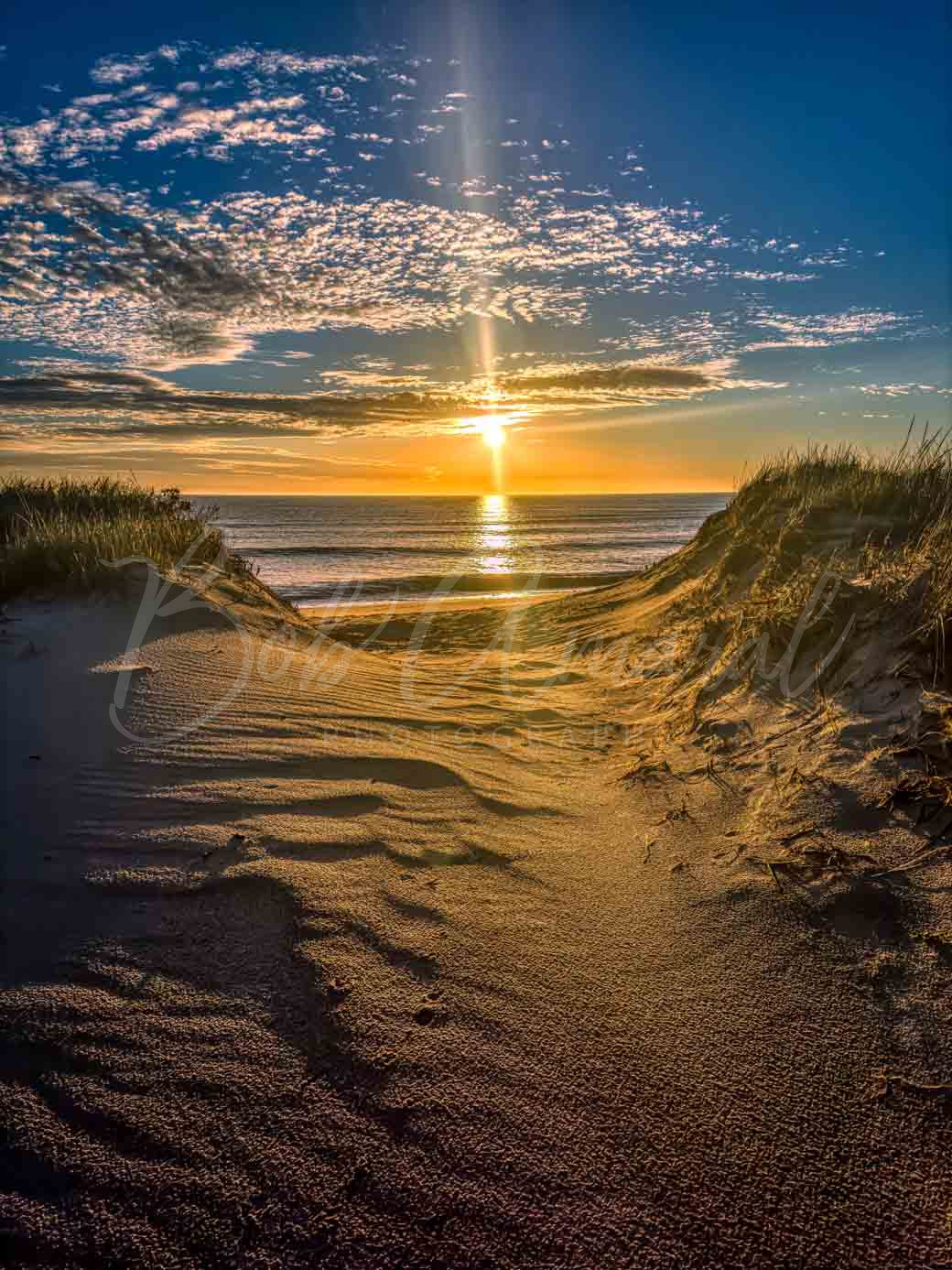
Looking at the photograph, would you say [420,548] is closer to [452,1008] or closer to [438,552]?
[438,552]

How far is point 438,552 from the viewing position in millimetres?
29656

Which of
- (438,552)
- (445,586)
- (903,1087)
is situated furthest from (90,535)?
(438,552)

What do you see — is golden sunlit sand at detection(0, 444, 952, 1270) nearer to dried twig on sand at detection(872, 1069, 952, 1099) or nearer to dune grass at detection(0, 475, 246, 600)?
dried twig on sand at detection(872, 1069, 952, 1099)

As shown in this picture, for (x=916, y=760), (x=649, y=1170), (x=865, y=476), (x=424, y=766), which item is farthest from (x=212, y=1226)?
(x=865, y=476)

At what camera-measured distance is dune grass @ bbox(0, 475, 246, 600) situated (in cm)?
565

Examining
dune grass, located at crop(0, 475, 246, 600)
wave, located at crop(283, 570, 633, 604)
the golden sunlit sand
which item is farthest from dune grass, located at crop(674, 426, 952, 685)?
wave, located at crop(283, 570, 633, 604)

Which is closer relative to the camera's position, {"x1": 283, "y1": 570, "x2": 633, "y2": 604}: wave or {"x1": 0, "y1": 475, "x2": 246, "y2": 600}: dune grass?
{"x1": 0, "y1": 475, "x2": 246, "y2": 600}: dune grass

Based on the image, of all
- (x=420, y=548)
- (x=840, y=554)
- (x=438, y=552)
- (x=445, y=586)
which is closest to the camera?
(x=840, y=554)

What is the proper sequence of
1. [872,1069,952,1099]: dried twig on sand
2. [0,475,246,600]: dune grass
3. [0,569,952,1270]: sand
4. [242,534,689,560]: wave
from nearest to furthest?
[0,569,952,1270]: sand, [872,1069,952,1099]: dried twig on sand, [0,475,246,600]: dune grass, [242,534,689,560]: wave

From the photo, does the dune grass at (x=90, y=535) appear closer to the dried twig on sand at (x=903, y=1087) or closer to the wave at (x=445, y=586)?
the dried twig on sand at (x=903, y=1087)

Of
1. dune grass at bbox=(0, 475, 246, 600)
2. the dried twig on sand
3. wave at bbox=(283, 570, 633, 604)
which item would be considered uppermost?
dune grass at bbox=(0, 475, 246, 600)

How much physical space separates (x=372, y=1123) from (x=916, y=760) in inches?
101

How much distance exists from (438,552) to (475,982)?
28.0m

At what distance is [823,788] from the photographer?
2986mm
